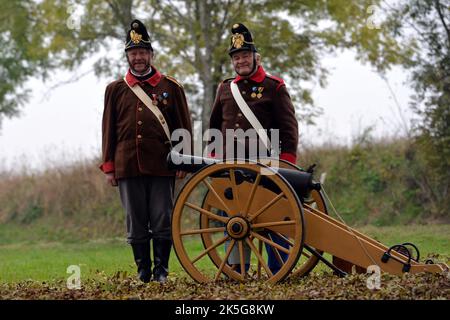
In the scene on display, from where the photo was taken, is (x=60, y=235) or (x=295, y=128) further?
(x=60, y=235)

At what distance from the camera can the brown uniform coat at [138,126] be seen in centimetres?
751

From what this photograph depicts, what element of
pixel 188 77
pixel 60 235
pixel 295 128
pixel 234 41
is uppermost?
pixel 188 77

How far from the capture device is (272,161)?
7082 mm

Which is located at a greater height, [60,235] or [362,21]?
[362,21]

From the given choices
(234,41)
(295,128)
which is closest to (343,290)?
(295,128)

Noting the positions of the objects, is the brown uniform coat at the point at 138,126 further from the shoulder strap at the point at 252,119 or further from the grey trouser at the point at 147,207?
the shoulder strap at the point at 252,119

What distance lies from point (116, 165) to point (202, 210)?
1030 millimetres

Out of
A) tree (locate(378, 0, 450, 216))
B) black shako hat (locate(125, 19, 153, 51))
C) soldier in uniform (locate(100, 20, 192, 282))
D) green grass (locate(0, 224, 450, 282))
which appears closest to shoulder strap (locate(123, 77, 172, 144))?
soldier in uniform (locate(100, 20, 192, 282))

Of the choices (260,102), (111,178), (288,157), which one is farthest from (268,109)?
(111,178)

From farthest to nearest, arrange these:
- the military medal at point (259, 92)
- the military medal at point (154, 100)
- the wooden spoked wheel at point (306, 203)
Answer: the military medal at point (154, 100) → the military medal at point (259, 92) → the wooden spoked wheel at point (306, 203)

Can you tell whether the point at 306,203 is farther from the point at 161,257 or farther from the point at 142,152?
the point at 142,152

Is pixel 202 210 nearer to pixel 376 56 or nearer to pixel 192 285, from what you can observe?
pixel 192 285

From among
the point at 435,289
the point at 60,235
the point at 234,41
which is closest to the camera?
the point at 435,289

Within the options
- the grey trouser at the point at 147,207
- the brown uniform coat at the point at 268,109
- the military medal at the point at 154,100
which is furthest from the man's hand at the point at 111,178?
the brown uniform coat at the point at 268,109
